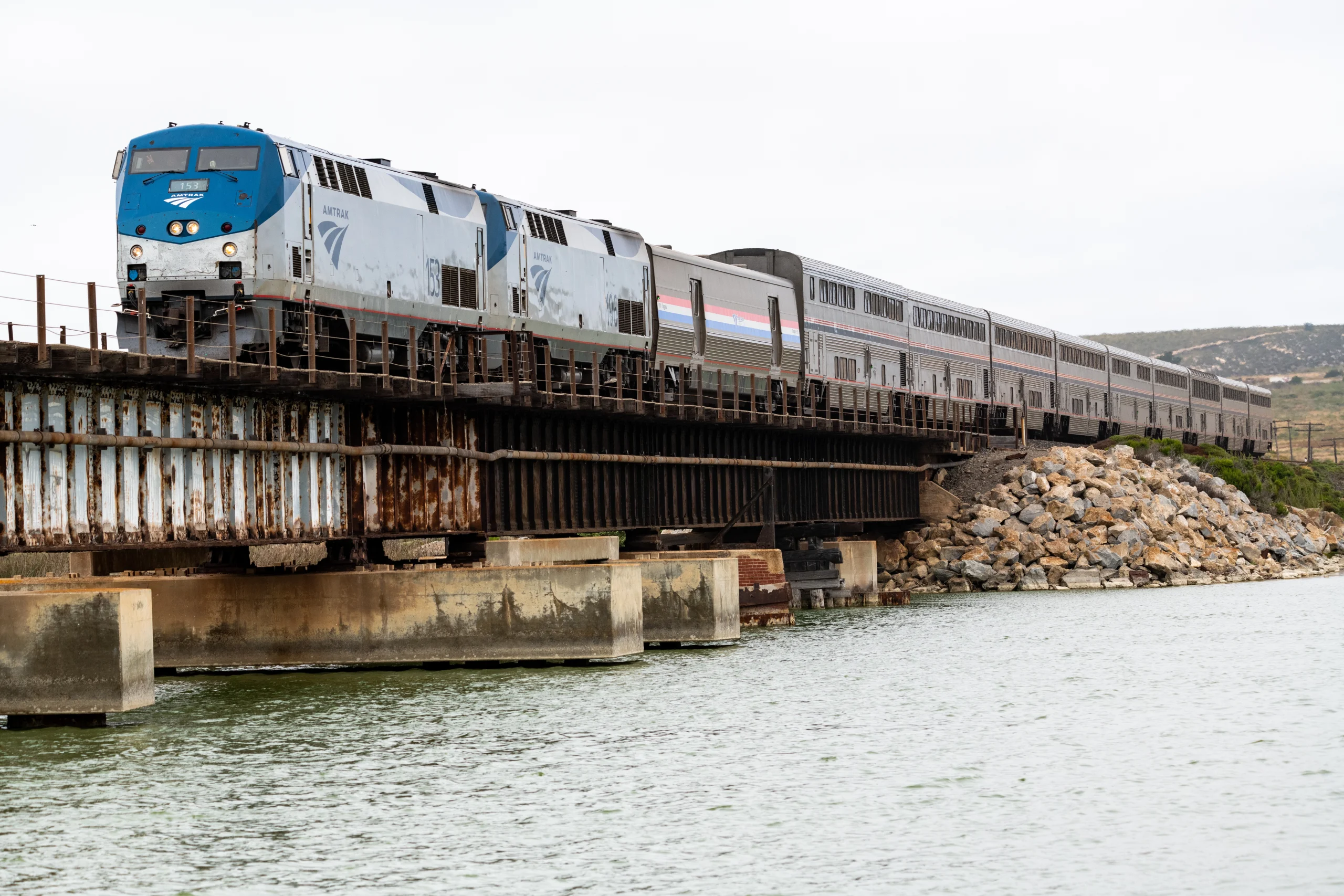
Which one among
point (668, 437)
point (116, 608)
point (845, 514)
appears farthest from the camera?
point (845, 514)

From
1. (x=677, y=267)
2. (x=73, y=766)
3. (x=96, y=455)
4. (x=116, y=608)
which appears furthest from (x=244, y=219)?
(x=677, y=267)

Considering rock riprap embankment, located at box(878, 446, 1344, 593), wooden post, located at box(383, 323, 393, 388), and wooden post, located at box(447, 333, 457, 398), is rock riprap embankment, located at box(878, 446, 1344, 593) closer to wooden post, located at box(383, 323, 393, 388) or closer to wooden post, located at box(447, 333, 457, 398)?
wooden post, located at box(447, 333, 457, 398)

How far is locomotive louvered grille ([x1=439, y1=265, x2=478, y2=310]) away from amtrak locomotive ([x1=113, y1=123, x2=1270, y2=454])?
43 mm

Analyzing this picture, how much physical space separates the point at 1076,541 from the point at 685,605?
103 ft

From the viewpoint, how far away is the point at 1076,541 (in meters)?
67.1

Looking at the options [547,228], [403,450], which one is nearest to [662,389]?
[547,228]

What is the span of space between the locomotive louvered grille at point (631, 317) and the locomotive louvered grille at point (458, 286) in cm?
777

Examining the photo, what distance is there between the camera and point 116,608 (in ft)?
83.4

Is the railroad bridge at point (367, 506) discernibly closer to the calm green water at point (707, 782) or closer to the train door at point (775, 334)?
the calm green water at point (707, 782)

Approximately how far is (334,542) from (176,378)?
30.1 feet

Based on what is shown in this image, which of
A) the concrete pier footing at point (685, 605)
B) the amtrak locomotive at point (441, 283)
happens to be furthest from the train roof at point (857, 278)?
the concrete pier footing at point (685, 605)

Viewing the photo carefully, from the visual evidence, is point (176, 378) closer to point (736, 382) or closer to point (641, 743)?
point (641, 743)

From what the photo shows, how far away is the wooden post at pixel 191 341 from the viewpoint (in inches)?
1092

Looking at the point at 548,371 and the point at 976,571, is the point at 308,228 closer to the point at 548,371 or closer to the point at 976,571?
the point at 548,371
